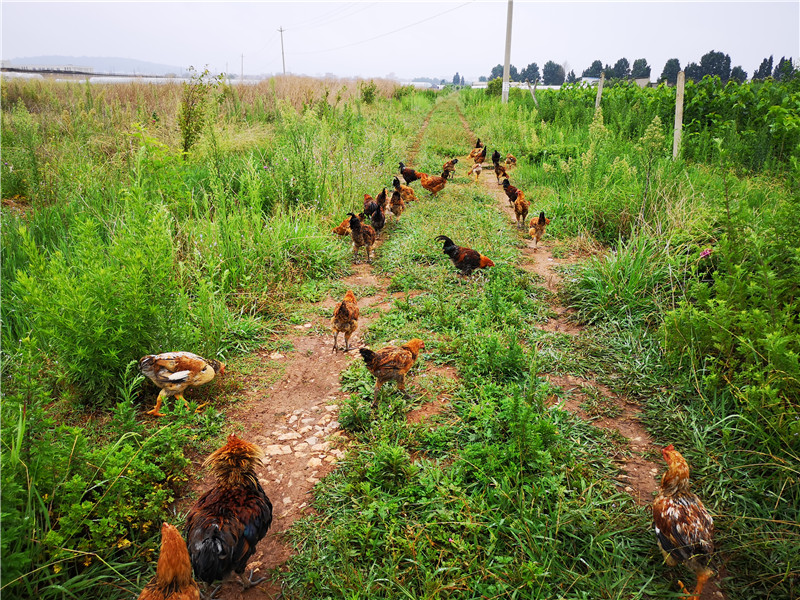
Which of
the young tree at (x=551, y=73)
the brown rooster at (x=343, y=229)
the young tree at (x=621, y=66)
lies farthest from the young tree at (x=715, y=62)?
the brown rooster at (x=343, y=229)

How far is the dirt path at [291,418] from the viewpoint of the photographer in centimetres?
257

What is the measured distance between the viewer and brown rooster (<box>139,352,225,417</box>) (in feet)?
10.5

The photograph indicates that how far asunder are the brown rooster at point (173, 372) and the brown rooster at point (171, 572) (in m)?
1.51

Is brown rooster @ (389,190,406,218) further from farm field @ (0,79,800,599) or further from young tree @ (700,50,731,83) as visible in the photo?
young tree @ (700,50,731,83)

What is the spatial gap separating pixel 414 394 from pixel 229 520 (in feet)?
6.23

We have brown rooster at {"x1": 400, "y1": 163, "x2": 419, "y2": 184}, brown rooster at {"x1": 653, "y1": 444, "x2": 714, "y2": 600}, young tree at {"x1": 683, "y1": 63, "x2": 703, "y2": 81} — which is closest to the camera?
brown rooster at {"x1": 653, "y1": 444, "x2": 714, "y2": 600}

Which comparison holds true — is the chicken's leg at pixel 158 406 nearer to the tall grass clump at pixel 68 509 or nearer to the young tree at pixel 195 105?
the tall grass clump at pixel 68 509

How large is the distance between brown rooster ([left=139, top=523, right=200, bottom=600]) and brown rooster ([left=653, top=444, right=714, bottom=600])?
2.36 m

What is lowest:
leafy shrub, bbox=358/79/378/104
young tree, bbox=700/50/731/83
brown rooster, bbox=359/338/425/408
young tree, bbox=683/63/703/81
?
brown rooster, bbox=359/338/425/408

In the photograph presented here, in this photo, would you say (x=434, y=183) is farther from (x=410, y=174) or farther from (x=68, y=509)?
(x=68, y=509)

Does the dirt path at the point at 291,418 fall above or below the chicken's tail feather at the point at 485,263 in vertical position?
below

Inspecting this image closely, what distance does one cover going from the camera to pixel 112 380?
11.0 ft

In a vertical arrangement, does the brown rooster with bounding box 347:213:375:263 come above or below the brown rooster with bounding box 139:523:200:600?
above

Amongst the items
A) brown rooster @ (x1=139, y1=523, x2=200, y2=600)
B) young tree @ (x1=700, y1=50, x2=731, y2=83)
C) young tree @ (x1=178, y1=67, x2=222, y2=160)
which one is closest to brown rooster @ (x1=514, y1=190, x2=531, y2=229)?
young tree @ (x1=178, y1=67, x2=222, y2=160)
